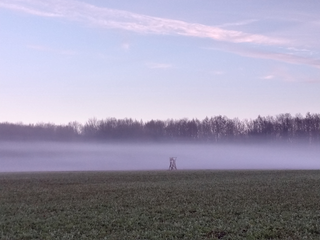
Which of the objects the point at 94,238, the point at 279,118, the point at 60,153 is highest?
the point at 279,118

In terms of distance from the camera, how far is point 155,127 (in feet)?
653

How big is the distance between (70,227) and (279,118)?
169m

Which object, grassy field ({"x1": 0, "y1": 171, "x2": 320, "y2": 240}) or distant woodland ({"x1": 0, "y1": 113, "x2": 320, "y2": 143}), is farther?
distant woodland ({"x1": 0, "y1": 113, "x2": 320, "y2": 143})

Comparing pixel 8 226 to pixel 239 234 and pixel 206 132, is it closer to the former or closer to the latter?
pixel 239 234

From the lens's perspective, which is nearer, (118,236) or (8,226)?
(118,236)

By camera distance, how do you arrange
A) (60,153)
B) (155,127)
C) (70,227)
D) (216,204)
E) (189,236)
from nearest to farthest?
1. (189,236)
2. (70,227)
3. (216,204)
4. (60,153)
5. (155,127)

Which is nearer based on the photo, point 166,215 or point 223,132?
point 166,215

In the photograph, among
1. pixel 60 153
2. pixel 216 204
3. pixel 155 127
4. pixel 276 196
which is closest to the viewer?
pixel 216 204

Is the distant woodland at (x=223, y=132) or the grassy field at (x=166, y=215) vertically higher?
the distant woodland at (x=223, y=132)

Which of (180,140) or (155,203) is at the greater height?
(180,140)

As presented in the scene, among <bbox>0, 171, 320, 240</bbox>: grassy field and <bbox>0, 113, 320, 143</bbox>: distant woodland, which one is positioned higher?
<bbox>0, 113, 320, 143</bbox>: distant woodland

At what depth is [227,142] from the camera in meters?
182

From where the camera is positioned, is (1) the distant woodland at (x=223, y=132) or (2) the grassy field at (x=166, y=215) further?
(1) the distant woodland at (x=223, y=132)

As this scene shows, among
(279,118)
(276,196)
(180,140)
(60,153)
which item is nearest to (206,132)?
(180,140)
